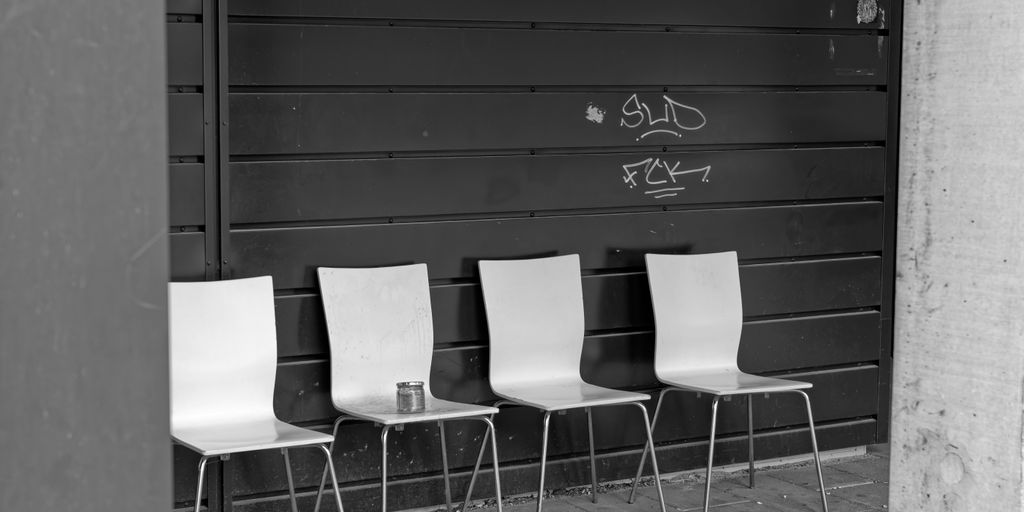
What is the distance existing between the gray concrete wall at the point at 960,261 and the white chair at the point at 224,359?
190cm

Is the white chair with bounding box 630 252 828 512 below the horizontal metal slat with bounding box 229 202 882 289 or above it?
below

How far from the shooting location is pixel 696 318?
4.69 m

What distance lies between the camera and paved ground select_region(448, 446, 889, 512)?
4551 millimetres

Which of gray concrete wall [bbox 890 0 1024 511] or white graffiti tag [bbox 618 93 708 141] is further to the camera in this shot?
white graffiti tag [bbox 618 93 708 141]

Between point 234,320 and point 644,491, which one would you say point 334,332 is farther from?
point 644,491

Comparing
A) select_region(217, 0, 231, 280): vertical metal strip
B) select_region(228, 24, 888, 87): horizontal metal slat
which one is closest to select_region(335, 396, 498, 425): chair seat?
select_region(217, 0, 231, 280): vertical metal strip

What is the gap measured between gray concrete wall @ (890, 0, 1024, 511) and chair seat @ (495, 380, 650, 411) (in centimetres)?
164

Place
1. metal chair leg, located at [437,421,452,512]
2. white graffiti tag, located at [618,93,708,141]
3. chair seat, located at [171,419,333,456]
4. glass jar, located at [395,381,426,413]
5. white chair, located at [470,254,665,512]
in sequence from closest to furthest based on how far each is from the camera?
chair seat, located at [171,419,333,456] → glass jar, located at [395,381,426,413] → metal chair leg, located at [437,421,452,512] → white chair, located at [470,254,665,512] → white graffiti tag, located at [618,93,708,141]

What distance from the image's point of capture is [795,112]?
200 inches

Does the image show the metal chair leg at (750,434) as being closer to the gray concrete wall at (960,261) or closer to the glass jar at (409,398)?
the glass jar at (409,398)

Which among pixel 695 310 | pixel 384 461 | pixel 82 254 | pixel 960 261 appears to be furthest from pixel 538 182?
pixel 82 254

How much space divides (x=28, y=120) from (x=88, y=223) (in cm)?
10

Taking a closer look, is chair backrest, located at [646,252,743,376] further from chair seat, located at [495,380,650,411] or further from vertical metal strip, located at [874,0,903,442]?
vertical metal strip, located at [874,0,903,442]

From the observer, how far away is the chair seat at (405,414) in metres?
3.74
